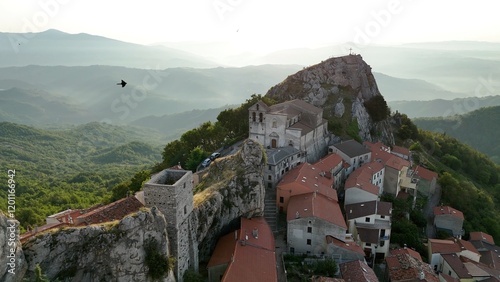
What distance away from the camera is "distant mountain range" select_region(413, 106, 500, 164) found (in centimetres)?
16662

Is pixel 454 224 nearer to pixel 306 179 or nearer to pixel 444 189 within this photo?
pixel 444 189

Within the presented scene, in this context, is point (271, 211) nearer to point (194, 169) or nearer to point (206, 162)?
point (206, 162)

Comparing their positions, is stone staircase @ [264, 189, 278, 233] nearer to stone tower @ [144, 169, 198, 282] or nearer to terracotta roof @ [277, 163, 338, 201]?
terracotta roof @ [277, 163, 338, 201]

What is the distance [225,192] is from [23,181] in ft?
252

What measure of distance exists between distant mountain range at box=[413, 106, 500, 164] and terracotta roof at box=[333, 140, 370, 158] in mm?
122570

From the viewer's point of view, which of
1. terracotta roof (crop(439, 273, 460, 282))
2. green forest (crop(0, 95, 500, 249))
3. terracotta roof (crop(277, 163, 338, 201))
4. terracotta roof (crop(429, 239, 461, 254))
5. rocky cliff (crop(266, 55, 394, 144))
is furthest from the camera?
rocky cliff (crop(266, 55, 394, 144))

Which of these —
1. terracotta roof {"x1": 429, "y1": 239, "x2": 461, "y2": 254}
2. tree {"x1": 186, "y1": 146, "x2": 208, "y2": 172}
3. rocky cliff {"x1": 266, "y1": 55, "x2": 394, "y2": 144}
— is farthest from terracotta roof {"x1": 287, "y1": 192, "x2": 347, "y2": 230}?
rocky cliff {"x1": 266, "y1": 55, "x2": 394, "y2": 144}

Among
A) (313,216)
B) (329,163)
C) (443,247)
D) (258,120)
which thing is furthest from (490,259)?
(258,120)

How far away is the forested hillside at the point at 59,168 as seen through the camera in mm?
74312

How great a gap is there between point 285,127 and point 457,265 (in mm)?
30024

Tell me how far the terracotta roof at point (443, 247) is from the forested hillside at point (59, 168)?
49.4 m

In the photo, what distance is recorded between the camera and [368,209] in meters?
49.0

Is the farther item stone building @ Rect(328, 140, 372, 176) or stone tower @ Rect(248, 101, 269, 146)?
stone building @ Rect(328, 140, 372, 176)

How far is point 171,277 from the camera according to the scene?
86.4 feet
